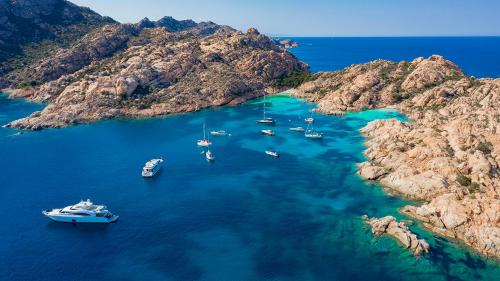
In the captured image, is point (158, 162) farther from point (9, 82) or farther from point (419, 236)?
point (9, 82)

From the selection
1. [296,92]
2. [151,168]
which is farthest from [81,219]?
[296,92]

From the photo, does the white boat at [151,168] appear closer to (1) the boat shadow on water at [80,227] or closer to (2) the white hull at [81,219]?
(2) the white hull at [81,219]

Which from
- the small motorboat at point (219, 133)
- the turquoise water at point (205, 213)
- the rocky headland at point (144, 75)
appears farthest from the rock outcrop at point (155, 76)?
the small motorboat at point (219, 133)

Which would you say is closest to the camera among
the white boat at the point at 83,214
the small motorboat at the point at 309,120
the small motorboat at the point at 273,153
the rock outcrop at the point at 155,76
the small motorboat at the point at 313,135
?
the white boat at the point at 83,214

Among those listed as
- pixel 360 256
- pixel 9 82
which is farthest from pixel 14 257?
pixel 9 82

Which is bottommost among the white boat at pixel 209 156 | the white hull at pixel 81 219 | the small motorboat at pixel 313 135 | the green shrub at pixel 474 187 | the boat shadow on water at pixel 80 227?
the boat shadow on water at pixel 80 227

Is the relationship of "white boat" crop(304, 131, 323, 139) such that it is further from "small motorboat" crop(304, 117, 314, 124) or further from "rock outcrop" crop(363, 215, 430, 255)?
"rock outcrop" crop(363, 215, 430, 255)

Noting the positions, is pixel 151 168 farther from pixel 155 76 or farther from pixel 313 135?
pixel 155 76
